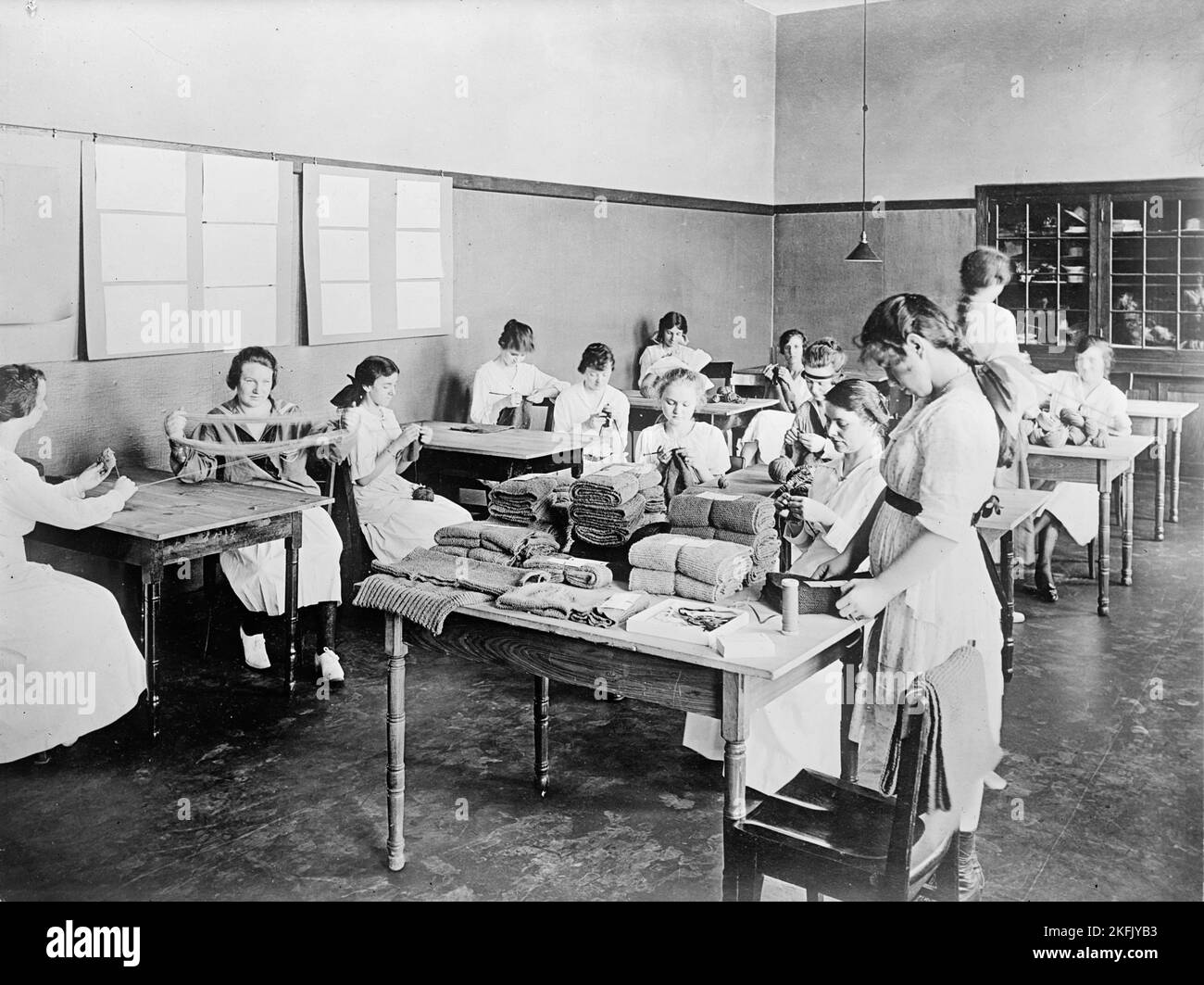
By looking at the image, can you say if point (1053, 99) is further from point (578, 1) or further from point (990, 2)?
point (578, 1)

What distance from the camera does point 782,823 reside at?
236cm

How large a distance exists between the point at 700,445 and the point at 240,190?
2.61 meters

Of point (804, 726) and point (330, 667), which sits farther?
point (330, 667)

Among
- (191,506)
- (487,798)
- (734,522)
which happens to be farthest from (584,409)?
(734,522)

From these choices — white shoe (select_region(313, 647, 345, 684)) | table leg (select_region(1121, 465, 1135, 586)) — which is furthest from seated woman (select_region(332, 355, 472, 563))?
table leg (select_region(1121, 465, 1135, 586))

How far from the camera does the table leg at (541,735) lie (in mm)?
3406

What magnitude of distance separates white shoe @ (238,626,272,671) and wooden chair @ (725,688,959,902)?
2688 millimetres

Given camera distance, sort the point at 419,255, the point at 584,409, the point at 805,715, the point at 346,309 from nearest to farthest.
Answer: the point at 805,715 < the point at 346,309 < the point at 584,409 < the point at 419,255

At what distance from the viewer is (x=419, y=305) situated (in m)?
6.68

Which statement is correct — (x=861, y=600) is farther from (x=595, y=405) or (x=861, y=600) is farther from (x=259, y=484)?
(x=595, y=405)

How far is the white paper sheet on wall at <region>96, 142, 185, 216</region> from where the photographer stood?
15.8ft
